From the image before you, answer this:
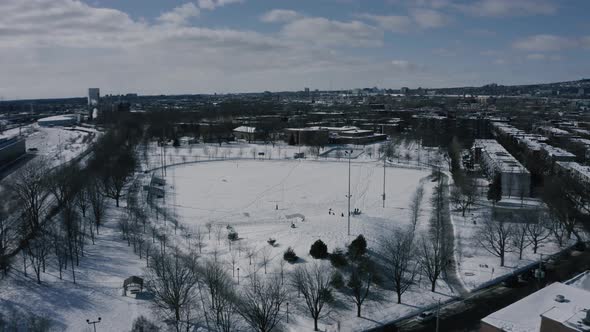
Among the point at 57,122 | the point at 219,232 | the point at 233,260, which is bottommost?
the point at 219,232

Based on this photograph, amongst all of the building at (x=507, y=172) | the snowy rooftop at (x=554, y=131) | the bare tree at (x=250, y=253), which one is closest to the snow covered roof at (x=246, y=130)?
the building at (x=507, y=172)

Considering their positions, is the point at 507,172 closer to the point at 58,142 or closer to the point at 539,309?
the point at 539,309

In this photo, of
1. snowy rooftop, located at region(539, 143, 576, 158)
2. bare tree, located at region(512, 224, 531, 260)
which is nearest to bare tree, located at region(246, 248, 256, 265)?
bare tree, located at region(512, 224, 531, 260)

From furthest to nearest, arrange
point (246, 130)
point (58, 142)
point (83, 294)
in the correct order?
1. point (246, 130)
2. point (58, 142)
3. point (83, 294)

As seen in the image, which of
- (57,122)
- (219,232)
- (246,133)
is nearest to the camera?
(219,232)

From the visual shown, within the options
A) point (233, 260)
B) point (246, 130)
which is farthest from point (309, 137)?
point (233, 260)

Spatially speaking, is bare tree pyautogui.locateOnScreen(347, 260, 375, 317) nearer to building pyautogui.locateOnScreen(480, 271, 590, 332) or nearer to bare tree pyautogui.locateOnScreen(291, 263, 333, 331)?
bare tree pyautogui.locateOnScreen(291, 263, 333, 331)
